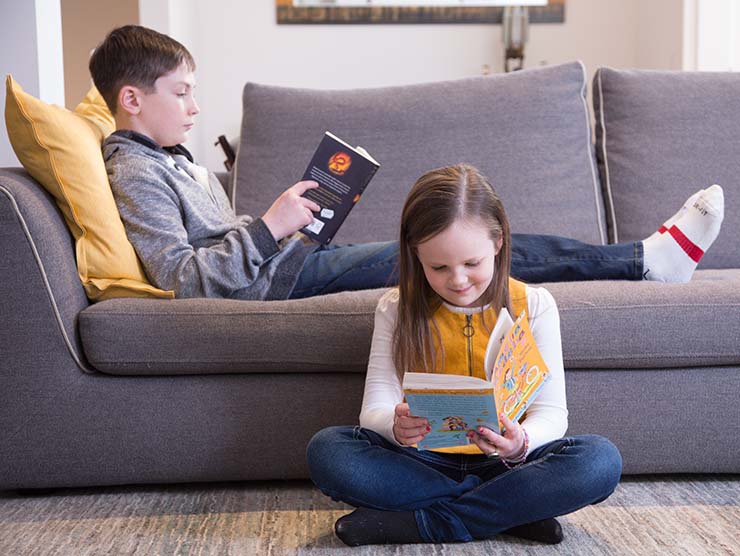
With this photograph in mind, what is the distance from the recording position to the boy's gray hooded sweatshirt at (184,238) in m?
1.88

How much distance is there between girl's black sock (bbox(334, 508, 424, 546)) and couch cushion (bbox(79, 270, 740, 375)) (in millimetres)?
362

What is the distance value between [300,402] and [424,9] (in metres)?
2.92

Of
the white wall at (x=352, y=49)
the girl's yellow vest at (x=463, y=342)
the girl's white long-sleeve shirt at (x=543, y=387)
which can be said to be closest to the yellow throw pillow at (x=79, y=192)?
the girl's white long-sleeve shirt at (x=543, y=387)

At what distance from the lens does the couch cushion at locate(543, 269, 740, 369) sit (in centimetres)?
175

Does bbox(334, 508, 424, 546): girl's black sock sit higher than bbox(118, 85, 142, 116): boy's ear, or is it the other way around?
bbox(118, 85, 142, 116): boy's ear

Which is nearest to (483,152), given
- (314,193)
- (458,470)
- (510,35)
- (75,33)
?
(314,193)

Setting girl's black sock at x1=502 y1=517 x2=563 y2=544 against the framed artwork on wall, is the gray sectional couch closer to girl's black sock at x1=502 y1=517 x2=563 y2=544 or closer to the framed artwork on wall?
girl's black sock at x1=502 y1=517 x2=563 y2=544

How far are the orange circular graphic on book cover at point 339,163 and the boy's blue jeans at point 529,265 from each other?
249mm

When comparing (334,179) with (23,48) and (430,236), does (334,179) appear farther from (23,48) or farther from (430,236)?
(23,48)

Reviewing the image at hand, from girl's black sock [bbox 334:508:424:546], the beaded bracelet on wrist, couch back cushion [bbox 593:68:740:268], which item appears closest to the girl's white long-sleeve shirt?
the beaded bracelet on wrist

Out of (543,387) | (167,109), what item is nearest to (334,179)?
(167,109)

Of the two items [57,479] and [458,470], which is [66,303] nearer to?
[57,479]

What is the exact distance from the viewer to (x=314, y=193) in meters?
1.90

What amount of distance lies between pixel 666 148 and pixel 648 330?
3.11ft
